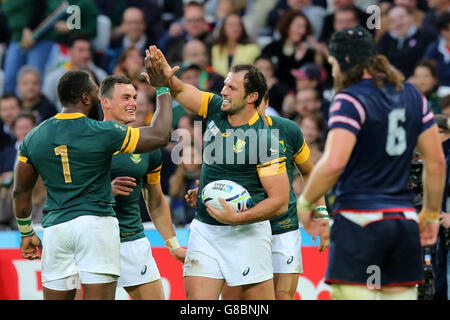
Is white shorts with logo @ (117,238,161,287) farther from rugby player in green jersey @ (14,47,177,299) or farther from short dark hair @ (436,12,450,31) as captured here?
short dark hair @ (436,12,450,31)

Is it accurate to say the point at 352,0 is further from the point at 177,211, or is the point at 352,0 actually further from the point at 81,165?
the point at 81,165

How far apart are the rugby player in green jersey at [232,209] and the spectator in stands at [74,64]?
20.0 ft

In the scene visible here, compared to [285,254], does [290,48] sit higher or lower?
higher

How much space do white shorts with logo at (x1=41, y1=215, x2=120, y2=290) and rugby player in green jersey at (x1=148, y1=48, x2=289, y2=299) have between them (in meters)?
0.62

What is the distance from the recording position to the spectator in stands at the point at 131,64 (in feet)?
37.3

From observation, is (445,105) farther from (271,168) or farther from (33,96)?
(33,96)

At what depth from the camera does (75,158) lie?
17.3 feet

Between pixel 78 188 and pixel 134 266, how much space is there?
1201 mm

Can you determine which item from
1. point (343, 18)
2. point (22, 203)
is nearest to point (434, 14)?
point (343, 18)

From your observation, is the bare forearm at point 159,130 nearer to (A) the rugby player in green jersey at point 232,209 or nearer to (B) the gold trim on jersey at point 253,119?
(A) the rugby player in green jersey at point 232,209

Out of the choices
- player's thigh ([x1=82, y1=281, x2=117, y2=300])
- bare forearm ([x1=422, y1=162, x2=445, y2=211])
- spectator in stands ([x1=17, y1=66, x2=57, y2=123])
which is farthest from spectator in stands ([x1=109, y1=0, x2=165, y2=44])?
bare forearm ([x1=422, y1=162, x2=445, y2=211])

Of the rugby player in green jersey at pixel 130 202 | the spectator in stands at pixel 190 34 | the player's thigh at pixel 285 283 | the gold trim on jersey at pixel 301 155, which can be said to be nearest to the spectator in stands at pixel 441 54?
the spectator in stands at pixel 190 34

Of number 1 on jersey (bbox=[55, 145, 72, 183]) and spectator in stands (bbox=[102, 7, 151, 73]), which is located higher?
spectator in stands (bbox=[102, 7, 151, 73])

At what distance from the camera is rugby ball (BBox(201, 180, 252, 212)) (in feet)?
17.5
